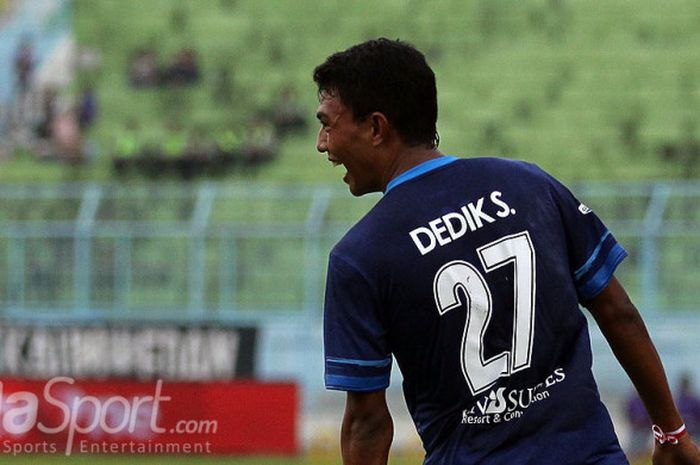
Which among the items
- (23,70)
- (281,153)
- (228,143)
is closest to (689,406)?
(281,153)

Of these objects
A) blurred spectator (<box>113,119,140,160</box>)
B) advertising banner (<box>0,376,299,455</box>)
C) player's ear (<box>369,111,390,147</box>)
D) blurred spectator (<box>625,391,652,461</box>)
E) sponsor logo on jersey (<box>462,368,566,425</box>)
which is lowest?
blurred spectator (<box>625,391,652,461</box>)

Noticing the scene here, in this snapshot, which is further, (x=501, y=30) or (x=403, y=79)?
(x=501, y=30)

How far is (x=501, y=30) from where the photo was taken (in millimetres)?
22641

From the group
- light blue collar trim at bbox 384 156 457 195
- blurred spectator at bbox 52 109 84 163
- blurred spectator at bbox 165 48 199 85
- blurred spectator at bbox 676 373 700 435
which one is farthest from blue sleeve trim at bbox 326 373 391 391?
blurred spectator at bbox 165 48 199 85

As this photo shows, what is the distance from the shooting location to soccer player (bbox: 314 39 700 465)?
3094 millimetres

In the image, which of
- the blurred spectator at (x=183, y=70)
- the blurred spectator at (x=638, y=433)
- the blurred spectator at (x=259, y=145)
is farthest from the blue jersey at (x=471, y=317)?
the blurred spectator at (x=183, y=70)

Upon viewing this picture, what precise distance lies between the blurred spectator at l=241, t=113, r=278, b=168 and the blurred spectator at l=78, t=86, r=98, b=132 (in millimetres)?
2389

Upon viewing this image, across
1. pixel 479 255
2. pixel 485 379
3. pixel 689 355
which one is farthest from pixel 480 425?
pixel 689 355

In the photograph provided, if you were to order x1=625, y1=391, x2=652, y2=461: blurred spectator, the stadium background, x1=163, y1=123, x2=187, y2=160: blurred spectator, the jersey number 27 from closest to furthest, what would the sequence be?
1. the jersey number 27
2. x1=625, y1=391, x2=652, y2=461: blurred spectator
3. the stadium background
4. x1=163, y1=123, x2=187, y2=160: blurred spectator

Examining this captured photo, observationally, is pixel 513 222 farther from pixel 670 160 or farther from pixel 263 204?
pixel 670 160

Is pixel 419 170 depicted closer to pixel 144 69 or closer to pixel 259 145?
pixel 259 145

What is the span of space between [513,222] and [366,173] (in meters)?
0.35

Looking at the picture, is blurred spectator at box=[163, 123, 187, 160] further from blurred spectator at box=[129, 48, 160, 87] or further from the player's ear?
the player's ear

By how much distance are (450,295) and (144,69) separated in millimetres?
20240
